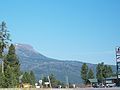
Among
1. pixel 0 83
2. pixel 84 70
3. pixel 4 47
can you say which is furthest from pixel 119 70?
pixel 0 83

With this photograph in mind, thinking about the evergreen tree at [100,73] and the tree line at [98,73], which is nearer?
the tree line at [98,73]

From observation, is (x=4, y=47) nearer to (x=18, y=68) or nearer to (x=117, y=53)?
(x=18, y=68)

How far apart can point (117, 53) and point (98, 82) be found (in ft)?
127

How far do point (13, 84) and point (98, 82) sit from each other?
99.4 m

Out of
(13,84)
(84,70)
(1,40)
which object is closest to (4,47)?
(1,40)

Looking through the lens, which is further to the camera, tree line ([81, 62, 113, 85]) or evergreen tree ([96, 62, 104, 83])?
evergreen tree ([96, 62, 104, 83])

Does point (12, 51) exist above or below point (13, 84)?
above

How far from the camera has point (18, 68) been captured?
355 ft

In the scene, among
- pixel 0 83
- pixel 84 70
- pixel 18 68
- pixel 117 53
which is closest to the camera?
pixel 0 83

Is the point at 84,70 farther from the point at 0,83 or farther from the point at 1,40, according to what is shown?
the point at 0,83

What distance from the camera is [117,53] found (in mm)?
147250

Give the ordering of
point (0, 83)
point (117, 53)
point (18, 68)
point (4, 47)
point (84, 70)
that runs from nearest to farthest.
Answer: point (0, 83) → point (4, 47) → point (18, 68) → point (117, 53) → point (84, 70)

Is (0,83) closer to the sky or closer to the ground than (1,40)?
closer to the ground

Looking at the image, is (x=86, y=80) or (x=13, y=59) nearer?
(x=13, y=59)
